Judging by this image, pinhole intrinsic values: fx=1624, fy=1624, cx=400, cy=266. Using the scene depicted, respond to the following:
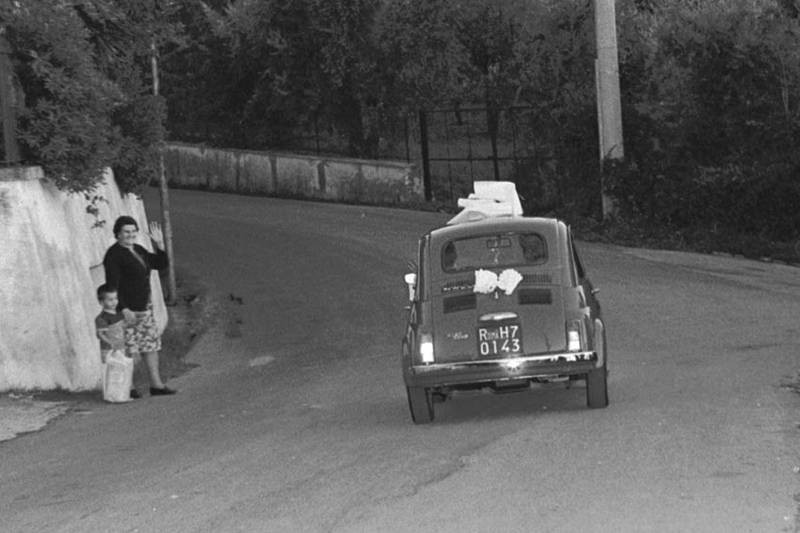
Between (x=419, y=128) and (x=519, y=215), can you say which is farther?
(x=419, y=128)

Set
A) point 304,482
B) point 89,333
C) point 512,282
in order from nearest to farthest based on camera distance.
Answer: point 304,482 < point 512,282 < point 89,333

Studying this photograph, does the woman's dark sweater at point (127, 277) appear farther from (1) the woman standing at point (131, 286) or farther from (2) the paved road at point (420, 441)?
(2) the paved road at point (420, 441)

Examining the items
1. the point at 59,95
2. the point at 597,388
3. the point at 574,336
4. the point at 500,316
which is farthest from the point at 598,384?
the point at 59,95

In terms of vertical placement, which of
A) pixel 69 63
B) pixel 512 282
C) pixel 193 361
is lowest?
pixel 193 361

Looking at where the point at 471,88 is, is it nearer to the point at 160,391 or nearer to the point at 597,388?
the point at 160,391

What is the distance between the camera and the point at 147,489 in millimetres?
10477

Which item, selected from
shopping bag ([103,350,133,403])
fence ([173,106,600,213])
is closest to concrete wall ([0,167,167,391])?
shopping bag ([103,350,133,403])

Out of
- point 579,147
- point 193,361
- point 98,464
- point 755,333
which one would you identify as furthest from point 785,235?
point 98,464

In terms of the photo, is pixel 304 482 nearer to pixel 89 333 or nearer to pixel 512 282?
pixel 512 282

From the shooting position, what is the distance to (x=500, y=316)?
12828 millimetres

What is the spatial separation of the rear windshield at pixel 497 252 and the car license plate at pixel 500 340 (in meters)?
1.05

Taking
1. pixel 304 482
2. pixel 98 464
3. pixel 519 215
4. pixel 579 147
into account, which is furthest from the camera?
pixel 579 147

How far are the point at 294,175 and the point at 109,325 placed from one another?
2133cm

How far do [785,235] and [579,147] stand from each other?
5288 millimetres
